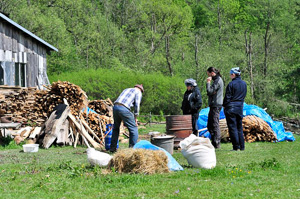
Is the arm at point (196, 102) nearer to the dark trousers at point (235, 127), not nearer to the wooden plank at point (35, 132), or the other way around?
the dark trousers at point (235, 127)

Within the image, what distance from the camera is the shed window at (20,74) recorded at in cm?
1902

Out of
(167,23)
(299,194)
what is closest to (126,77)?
(167,23)

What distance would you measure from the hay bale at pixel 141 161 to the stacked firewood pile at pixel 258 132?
709cm

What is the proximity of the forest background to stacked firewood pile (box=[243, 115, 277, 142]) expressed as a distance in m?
13.7

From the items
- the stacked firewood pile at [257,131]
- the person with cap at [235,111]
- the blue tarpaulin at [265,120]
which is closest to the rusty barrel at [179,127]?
the person with cap at [235,111]

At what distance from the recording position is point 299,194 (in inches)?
218

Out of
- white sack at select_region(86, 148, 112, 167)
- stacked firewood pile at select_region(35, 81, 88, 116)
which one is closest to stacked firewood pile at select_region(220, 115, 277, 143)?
stacked firewood pile at select_region(35, 81, 88, 116)

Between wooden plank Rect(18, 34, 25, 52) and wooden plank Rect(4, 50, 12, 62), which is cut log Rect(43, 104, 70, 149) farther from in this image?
wooden plank Rect(18, 34, 25, 52)

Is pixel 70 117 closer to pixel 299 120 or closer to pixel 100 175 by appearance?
pixel 100 175

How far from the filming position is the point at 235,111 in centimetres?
1074

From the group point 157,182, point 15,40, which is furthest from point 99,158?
point 15,40

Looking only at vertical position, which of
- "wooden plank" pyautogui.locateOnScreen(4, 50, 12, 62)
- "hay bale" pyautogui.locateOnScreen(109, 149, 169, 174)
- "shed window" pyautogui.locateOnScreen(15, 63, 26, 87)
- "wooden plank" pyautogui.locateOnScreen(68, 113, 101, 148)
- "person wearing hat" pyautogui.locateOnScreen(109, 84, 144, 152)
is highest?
"wooden plank" pyautogui.locateOnScreen(4, 50, 12, 62)

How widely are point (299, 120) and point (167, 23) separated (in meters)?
22.7

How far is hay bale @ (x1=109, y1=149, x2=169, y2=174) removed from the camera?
705cm
